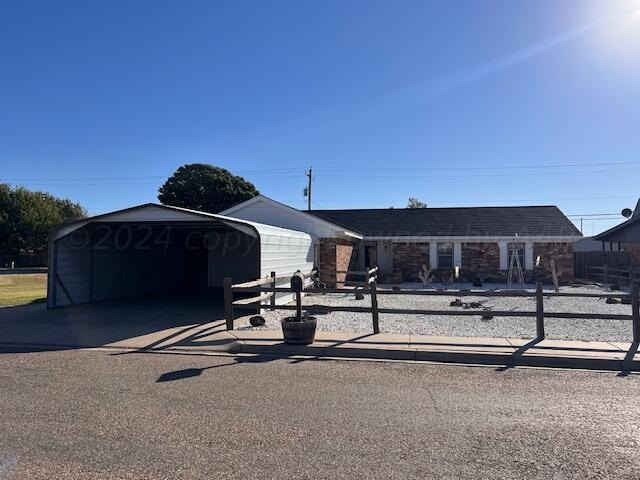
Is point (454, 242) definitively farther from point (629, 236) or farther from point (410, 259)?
point (629, 236)

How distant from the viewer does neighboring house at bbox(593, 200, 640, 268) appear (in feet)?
88.3

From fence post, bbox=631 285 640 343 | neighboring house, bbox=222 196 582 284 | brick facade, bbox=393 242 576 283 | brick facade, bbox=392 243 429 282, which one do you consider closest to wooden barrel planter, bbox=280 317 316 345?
fence post, bbox=631 285 640 343

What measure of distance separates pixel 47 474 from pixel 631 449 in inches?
197

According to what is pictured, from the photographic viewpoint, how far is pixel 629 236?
91.2ft

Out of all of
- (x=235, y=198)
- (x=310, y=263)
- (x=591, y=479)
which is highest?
(x=235, y=198)

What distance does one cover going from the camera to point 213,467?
4.31 meters

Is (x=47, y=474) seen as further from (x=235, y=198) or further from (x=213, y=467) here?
(x=235, y=198)

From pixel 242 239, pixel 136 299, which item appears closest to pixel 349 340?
pixel 136 299

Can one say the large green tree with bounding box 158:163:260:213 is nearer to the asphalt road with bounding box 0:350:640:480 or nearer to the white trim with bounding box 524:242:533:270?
the white trim with bounding box 524:242:533:270

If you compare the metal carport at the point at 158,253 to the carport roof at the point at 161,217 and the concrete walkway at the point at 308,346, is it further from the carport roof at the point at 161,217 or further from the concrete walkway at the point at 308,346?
the concrete walkway at the point at 308,346

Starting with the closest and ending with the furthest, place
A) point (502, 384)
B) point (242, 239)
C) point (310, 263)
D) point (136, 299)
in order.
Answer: point (502, 384) < point (136, 299) < point (310, 263) < point (242, 239)

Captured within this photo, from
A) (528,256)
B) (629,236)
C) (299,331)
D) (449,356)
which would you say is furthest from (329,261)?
(629,236)

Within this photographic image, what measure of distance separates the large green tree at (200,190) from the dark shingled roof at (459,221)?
20.9 m

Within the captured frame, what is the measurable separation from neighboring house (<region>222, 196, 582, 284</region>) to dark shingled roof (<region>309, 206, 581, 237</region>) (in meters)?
0.05
